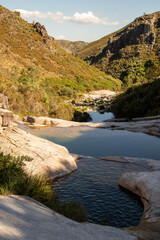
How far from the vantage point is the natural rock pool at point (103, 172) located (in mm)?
6652

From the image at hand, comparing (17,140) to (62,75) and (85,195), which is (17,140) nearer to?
(85,195)

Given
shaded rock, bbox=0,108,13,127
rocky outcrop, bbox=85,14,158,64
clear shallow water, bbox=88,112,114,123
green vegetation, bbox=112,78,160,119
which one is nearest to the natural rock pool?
shaded rock, bbox=0,108,13,127

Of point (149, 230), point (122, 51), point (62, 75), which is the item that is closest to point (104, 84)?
point (62, 75)

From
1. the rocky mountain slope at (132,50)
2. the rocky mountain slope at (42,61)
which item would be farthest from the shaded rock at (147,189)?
the rocky mountain slope at (132,50)

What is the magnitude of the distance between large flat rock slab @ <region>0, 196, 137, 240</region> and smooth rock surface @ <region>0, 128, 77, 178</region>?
4.15 meters

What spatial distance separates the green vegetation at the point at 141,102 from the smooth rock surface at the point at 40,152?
15703 millimetres

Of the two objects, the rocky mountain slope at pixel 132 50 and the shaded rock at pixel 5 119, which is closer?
the shaded rock at pixel 5 119

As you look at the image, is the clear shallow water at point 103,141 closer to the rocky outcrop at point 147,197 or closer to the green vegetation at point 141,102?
the rocky outcrop at point 147,197

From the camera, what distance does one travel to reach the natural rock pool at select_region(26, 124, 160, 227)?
6.65m

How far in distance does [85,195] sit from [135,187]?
5.84 feet

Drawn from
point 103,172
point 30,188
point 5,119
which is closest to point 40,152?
point 5,119

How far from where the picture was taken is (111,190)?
8.07 metres

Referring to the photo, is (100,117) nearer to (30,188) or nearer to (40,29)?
(30,188)

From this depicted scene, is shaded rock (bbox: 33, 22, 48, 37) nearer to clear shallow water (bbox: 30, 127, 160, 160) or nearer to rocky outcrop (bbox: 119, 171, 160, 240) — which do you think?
clear shallow water (bbox: 30, 127, 160, 160)
